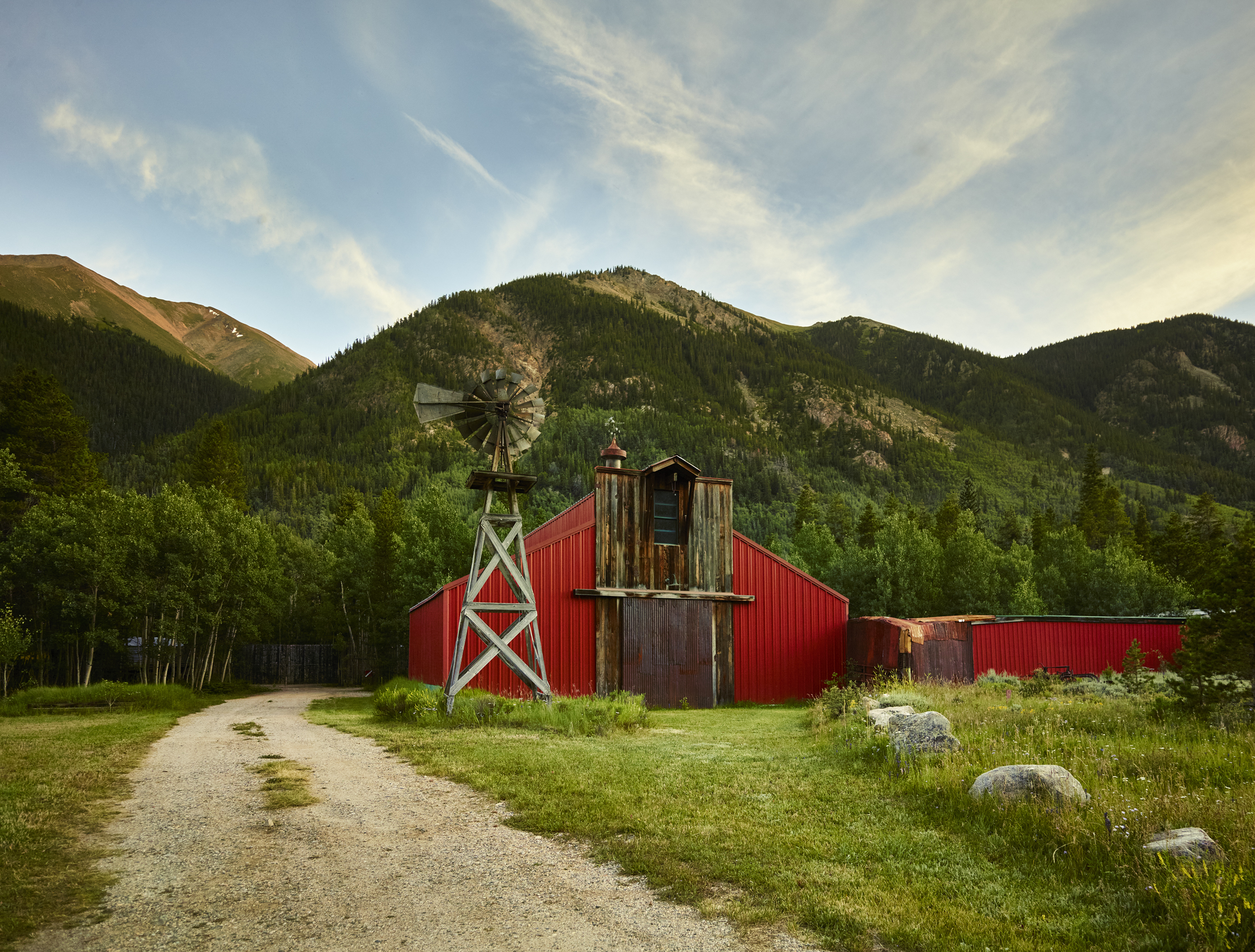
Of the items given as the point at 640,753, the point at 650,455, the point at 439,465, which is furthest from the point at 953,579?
the point at 439,465

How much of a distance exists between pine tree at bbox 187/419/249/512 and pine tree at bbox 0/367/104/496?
15.9 meters

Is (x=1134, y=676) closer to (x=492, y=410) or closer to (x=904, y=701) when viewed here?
(x=904, y=701)

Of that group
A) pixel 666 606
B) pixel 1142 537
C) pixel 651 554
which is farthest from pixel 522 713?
pixel 1142 537

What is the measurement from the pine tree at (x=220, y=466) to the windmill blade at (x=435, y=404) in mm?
39984

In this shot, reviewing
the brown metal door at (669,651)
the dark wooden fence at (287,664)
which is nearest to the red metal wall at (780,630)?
the brown metal door at (669,651)

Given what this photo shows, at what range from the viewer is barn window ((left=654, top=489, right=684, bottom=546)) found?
25.6 m

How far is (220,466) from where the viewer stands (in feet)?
176

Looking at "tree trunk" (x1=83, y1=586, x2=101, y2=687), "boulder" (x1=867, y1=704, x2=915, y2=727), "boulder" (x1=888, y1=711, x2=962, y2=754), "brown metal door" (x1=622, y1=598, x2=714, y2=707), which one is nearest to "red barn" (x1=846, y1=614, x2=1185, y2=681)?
"brown metal door" (x1=622, y1=598, x2=714, y2=707)

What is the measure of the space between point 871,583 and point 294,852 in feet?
145

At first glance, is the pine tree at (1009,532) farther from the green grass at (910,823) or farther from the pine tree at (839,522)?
the green grass at (910,823)

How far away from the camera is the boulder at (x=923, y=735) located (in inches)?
385

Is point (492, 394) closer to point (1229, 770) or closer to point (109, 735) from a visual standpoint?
point (109, 735)

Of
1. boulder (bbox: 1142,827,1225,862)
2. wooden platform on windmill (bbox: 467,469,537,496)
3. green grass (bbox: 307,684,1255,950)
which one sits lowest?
green grass (bbox: 307,684,1255,950)

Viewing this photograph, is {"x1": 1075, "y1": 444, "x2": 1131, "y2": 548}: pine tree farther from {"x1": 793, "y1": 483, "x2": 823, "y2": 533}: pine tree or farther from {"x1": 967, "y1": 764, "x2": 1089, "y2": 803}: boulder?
{"x1": 967, "y1": 764, "x2": 1089, "y2": 803}: boulder
